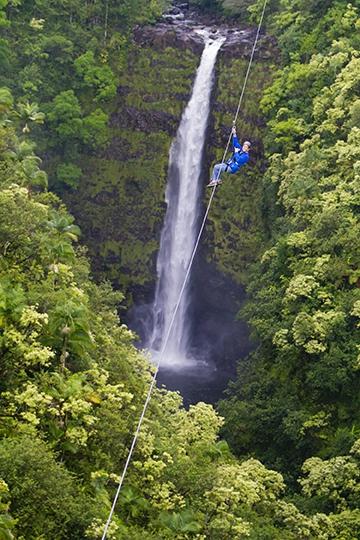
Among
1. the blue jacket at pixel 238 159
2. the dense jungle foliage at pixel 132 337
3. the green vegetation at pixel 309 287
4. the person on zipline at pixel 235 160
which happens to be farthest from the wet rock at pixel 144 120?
the blue jacket at pixel 238 159

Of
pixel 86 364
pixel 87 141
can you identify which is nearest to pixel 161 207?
pixel 87 141

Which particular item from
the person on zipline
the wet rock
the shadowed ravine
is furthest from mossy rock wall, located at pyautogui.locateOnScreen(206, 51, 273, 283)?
the person on zipline

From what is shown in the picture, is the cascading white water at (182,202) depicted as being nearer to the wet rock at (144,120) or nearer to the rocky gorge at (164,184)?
the rocky gorge at (164,184)

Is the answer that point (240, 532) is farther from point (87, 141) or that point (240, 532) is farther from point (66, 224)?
point (87, 141)

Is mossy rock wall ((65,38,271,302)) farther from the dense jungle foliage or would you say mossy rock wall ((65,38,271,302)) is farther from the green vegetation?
the green vegetation

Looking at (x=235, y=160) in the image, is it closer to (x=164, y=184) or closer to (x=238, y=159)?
(x=238, y=159)
